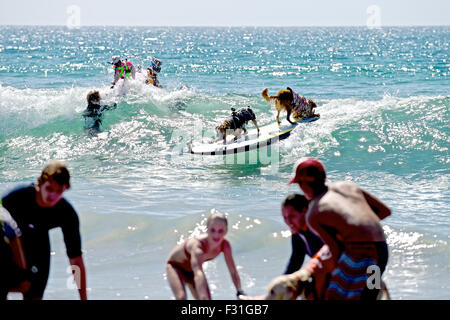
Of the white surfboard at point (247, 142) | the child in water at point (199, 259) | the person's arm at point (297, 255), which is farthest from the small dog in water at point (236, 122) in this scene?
the person's arm at point (297, 255)

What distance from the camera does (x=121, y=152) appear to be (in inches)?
482

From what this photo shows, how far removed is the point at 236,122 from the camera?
34.0 ft

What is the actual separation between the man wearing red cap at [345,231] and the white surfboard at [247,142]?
6.88 metres

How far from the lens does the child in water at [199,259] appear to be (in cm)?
375

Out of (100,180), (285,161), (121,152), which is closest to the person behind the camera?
(100,180)

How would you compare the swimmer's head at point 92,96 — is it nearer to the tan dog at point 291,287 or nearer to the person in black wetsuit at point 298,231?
the person in black wetsuit at point 298,231

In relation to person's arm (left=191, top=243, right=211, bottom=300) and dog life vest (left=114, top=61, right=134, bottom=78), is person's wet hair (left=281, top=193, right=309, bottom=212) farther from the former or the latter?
dog life vest (left=114, top=61, right=134, bottom=78)

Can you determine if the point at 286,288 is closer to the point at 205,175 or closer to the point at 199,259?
the point at 199,259

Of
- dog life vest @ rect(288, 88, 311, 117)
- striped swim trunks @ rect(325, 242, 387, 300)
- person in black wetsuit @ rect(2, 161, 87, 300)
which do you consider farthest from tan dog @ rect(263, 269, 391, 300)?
dog life vest @ rect(288, 88, 311, 117)

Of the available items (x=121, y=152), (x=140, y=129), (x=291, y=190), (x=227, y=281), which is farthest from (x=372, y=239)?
(x=140, y=129)

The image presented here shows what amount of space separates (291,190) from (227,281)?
3.82 meters

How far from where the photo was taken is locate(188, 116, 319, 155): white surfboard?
10336 millimetres

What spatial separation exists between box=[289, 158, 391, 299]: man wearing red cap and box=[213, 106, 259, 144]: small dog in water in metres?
6.84
